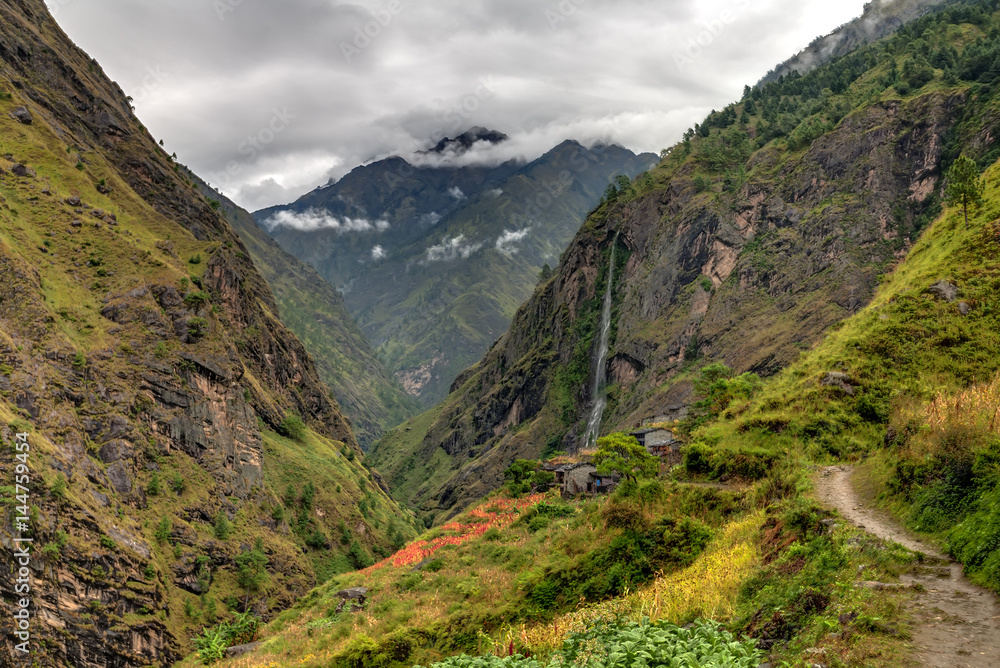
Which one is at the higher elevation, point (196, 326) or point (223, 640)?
point (196, 326)

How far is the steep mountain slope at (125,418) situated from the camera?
41.8 m

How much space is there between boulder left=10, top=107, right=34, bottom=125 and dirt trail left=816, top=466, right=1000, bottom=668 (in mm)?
98471

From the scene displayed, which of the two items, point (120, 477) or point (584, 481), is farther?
point (120, 477)

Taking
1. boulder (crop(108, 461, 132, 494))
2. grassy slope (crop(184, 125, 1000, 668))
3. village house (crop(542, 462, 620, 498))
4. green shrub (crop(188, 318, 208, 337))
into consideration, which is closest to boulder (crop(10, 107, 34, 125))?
green shrub (crop(188, 318, 208, 337))

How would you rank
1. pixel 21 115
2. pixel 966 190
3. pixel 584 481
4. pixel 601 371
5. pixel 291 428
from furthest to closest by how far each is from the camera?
pixel 601 371, pixel 291 428, pixel 21 115, pixel 584 481, pixel 966 190

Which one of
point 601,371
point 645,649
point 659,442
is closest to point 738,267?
point 601,371

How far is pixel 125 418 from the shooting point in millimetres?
55562

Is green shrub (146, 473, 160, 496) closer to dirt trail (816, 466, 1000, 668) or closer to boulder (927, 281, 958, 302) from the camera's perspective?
dirt trail (816, 466, 1000, 668)

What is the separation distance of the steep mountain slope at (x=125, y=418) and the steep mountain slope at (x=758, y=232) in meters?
52.0

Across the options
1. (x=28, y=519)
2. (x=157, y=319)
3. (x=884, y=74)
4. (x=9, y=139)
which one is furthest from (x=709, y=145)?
(x=28, y=519)

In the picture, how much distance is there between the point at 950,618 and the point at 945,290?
74.0ft

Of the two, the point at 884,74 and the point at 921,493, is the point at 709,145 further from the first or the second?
the point at 921,493

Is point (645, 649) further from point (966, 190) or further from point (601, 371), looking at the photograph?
point (601, 371)

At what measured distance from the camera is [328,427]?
125125 mm
